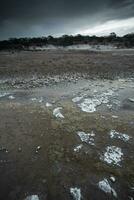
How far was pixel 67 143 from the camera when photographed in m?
7.91

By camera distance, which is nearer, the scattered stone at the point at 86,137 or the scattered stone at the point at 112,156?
the scattered stone at the point at 112,156

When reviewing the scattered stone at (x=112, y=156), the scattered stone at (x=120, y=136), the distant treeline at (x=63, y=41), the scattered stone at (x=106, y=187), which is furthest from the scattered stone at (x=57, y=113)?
the distant treeline at (x=63, y=41)

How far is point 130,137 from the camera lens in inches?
330

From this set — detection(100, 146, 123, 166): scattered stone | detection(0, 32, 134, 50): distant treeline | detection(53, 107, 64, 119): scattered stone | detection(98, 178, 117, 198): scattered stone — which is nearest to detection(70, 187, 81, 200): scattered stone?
detection(98, 178, 117, 198): scattered stone

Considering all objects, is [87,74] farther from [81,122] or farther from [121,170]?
[121,170]

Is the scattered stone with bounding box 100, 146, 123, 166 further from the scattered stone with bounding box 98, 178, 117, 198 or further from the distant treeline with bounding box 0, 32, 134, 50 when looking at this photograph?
the distant treeline with bounding box 0, 32, 134, 50

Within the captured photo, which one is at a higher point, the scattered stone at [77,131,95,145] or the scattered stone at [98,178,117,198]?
the scattered stone at [98,178,117,198]

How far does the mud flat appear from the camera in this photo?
5.95 meters

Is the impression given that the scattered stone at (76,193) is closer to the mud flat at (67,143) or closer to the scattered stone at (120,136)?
the mud flat at (67,143)

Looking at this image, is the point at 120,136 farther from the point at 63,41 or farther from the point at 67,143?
the point at 63,41

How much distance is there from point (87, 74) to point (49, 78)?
11.7 ft

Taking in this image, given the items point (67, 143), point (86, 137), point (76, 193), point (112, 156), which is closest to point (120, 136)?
point (86, 137)

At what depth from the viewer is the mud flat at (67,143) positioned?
595 centimetres

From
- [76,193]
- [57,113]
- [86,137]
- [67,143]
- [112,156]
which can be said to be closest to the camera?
[76,193]
